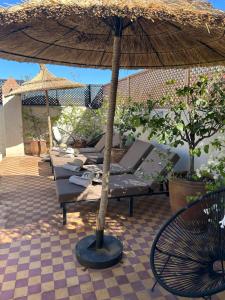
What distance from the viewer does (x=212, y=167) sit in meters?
2.96

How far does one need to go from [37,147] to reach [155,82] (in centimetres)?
510

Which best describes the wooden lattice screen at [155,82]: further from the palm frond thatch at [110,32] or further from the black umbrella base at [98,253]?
the black umbrella base at [98,253]

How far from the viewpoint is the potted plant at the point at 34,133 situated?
9406 mm

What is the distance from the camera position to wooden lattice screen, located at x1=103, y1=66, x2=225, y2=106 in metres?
4.82

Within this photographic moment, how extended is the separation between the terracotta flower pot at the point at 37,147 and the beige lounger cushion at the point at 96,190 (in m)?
5.63

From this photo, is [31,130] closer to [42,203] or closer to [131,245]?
[42,203]

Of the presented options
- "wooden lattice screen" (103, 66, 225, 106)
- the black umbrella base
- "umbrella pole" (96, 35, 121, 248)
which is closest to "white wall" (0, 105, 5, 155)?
"wooden lattice screen" (103, 66, 225, 106)

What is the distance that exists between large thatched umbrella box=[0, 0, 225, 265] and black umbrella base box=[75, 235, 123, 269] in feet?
0.05

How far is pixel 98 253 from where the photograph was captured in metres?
2.83

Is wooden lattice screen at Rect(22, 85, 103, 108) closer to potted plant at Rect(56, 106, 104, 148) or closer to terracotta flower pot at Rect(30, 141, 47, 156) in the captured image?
potted plant at Rect(56, 106, 104, 148)

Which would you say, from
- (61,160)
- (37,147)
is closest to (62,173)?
(61,160)

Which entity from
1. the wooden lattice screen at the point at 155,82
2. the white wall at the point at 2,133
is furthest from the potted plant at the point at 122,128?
the white wall at the point at 2,133

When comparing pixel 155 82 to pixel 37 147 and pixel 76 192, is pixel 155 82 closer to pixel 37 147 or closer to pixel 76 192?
pixel 76 192

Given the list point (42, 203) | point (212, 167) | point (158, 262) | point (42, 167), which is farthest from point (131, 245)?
point (42, 167)
